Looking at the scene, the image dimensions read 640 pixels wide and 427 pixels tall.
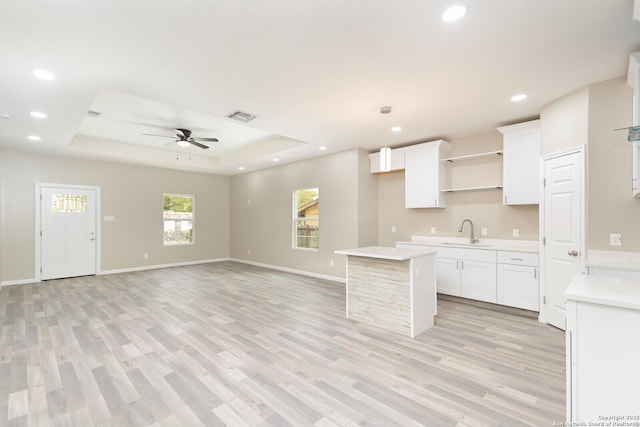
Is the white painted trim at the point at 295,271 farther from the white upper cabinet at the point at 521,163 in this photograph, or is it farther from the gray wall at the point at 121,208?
the white upper cabinet at the point at 521,163

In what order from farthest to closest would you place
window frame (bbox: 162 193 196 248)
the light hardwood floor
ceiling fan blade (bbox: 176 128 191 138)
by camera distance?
window frame (bbox: 162 193 196 248) → ceiling fan blade (bbox: 176 128 191 138) → the light hardwood floor

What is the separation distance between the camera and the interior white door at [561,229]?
3.22 meters

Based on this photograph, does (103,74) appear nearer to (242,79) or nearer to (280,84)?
(242,79)

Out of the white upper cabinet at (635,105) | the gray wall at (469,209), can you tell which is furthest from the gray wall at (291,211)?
the white upper cabinet at (635,105)

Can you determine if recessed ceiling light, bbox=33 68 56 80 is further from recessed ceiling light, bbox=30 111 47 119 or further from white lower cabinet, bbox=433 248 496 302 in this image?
white lower cabinet, bbox=433 248 496 302

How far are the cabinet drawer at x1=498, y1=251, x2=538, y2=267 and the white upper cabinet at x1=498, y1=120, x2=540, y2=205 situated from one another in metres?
0.73

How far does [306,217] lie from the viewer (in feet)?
23.0

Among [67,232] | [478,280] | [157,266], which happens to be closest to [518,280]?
[478,280]

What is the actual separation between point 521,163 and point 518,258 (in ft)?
4.41

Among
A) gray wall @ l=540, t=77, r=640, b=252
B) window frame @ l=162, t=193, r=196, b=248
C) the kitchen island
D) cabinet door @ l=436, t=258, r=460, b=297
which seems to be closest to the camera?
gray wall @ l=540, t=77, r=640, b=252

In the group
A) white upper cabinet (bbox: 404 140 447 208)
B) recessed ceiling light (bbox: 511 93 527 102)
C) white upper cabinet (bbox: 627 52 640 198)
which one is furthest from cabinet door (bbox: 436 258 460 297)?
recessed ceiling light (bbox: 511 93 527 102)

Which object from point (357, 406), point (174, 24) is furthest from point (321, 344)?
point (174, 24)

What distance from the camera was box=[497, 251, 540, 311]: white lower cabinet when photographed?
12.9 feet

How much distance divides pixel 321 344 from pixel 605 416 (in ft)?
7.08
